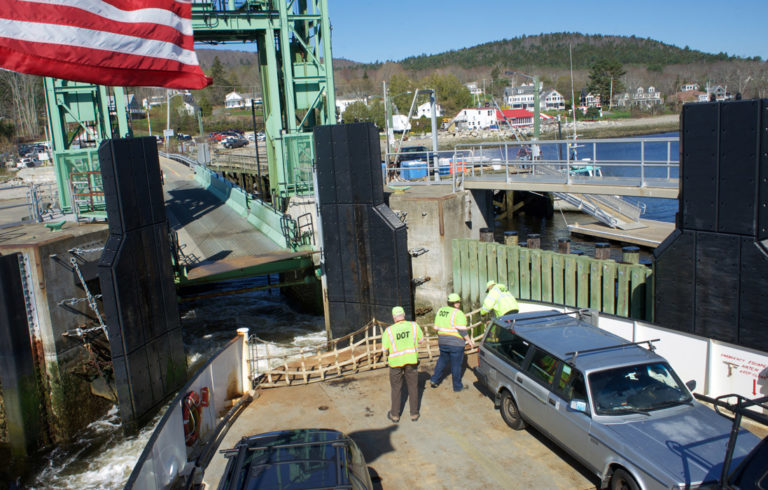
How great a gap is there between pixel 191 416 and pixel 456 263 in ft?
37.0

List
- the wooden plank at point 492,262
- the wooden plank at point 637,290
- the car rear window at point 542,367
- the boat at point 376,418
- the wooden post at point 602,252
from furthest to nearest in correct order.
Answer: the wooden plank at point 492,262
the wooden post at point 602,252
the wooden plank at point 637,290
the car rear window at point 542,367
the boat at point 376,418

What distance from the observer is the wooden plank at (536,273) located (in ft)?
53.1

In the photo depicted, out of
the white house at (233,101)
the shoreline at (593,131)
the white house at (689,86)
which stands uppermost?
the white house at (233,101)

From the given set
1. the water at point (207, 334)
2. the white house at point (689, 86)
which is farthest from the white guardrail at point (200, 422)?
the white house at point (689, 86)

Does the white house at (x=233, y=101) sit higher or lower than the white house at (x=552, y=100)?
higher

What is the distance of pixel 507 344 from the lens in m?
9.37

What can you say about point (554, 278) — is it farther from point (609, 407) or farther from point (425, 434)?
point (609, 407)

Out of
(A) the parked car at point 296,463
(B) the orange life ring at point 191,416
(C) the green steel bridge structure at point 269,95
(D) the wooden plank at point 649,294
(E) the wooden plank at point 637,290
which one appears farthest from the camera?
(C) the green steel bridge structure at point 269,95

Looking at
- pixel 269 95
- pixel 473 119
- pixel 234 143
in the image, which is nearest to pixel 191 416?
pixel 269 95

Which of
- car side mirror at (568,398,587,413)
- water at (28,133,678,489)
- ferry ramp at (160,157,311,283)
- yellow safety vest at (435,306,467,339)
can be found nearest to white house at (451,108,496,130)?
water at (28,133,678,489)

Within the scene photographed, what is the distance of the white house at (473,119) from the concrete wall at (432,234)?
11094 cm

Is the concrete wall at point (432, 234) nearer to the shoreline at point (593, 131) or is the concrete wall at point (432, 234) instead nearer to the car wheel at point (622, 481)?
the car wheel at point (622, 481)

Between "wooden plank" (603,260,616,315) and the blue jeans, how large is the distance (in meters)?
5.24

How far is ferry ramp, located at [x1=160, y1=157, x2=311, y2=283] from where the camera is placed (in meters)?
16.8
